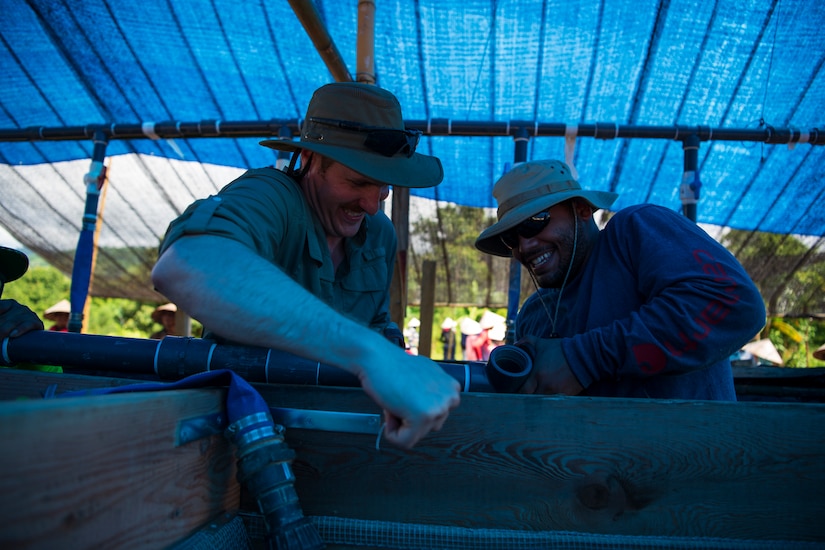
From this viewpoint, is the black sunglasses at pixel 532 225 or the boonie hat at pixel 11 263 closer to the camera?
the boonie hat at pixel 11 263

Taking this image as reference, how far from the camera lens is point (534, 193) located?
1.86 m

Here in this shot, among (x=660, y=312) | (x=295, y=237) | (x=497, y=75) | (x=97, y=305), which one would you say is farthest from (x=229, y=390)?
(x=97, y=305)

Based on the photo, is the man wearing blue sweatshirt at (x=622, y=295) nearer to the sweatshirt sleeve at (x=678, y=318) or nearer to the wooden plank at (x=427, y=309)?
A: the sweatshirt sleeve at (x=678, y=318)

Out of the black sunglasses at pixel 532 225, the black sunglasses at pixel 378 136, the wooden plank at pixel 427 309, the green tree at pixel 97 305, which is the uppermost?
the black sunglasses at pixel 378 136

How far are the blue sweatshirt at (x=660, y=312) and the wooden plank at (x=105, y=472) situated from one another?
953 millimetres

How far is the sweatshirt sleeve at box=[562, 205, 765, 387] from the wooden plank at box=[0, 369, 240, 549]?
0.95 m

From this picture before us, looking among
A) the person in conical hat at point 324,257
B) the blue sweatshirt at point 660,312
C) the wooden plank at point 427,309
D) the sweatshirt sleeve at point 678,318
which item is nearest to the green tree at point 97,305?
the wooden plank at point 427,309

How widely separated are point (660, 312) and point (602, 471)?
0.53 metres

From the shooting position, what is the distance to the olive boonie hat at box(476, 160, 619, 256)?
1774 mm

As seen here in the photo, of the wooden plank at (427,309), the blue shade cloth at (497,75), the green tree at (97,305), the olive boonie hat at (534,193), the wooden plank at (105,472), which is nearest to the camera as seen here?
the wooden plank at (105,472)

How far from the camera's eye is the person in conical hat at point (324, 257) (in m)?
0.80

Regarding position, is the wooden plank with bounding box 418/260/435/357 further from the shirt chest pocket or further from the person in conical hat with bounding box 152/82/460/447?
the shirt chest pocket

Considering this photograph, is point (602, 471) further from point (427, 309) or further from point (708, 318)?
point (427, 309)

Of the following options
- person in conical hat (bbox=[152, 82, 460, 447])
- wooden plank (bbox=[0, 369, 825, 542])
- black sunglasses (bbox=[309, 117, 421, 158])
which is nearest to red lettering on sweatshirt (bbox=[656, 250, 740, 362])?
wooden plank (bbox=[0, 369, 825, 542])
